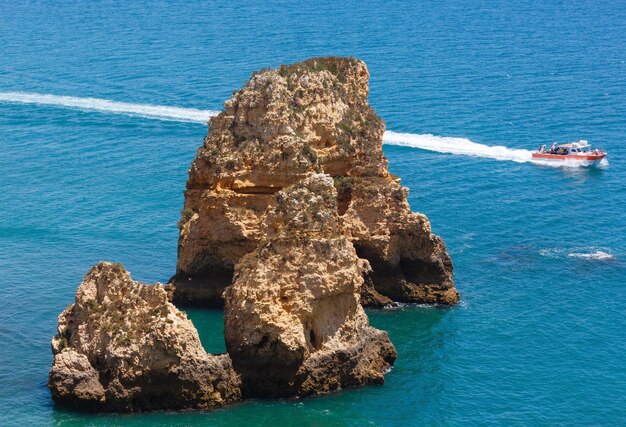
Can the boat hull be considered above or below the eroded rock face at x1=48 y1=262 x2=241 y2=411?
above

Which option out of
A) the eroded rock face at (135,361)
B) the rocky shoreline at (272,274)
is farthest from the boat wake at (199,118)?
the eroded rock face at (135,361)

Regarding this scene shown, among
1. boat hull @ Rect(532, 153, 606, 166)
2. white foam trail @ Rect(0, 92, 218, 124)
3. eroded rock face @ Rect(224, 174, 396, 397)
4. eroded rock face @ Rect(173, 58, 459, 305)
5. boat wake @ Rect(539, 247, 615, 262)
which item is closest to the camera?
eroded rock face @ Rect(224, 174, 396, 397)

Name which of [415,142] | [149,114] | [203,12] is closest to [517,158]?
[415,142]

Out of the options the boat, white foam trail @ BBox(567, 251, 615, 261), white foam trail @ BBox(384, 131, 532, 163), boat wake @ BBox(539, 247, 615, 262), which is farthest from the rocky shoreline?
the boat

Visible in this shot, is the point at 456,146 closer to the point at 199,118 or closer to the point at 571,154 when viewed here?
the point at 571,154

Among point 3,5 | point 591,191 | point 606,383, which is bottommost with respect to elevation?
point 606,383

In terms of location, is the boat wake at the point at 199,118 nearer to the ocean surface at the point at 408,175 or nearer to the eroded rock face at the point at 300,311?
the ocean surface at the point at 408,175

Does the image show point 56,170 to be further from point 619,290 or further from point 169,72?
point 619,290

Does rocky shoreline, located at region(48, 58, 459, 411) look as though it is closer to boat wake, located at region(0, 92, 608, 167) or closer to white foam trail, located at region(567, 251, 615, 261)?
white foam trail, located at region(567, 251, 615, 261)
